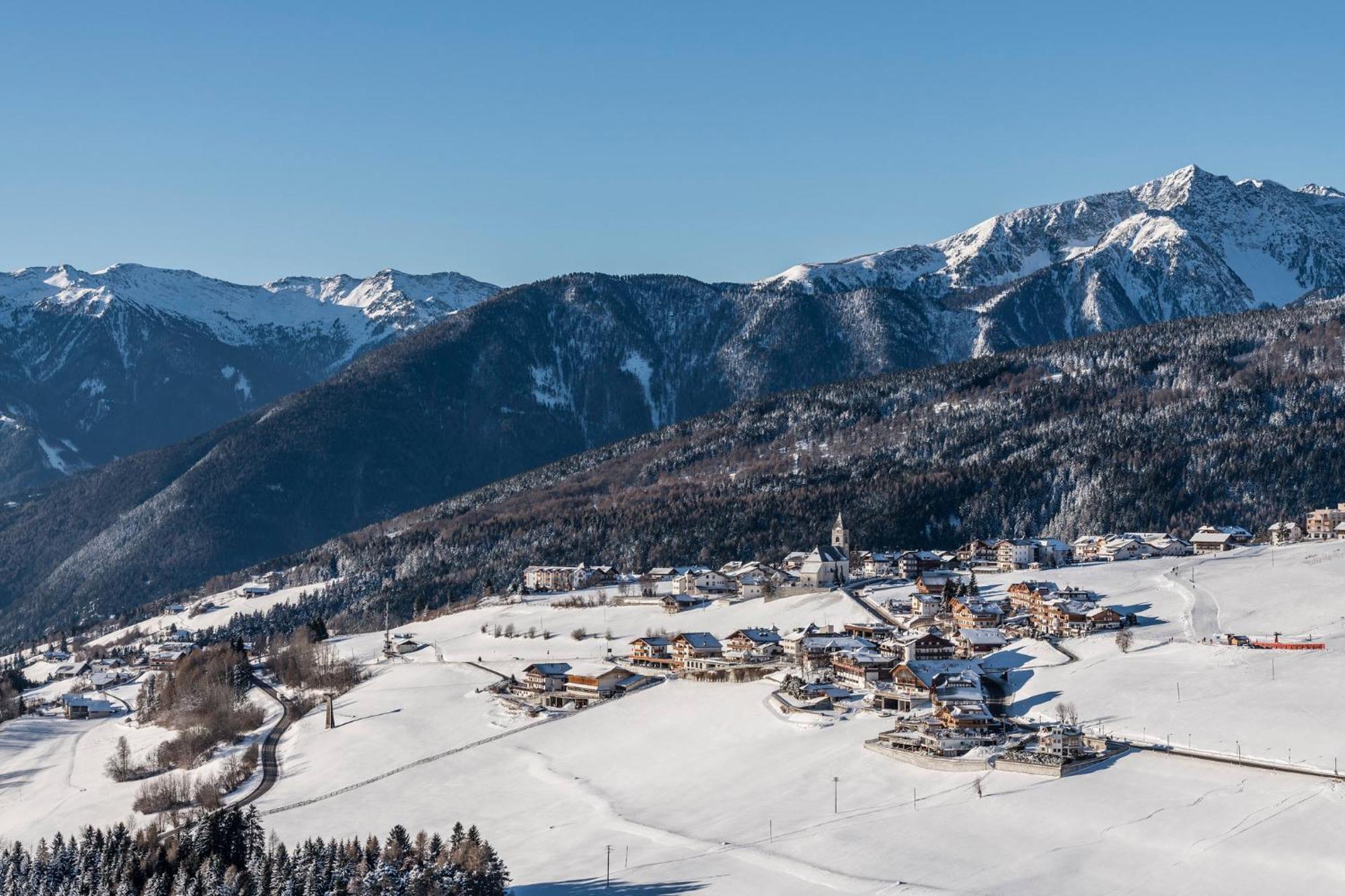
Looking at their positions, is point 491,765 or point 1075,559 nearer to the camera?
point 491,765

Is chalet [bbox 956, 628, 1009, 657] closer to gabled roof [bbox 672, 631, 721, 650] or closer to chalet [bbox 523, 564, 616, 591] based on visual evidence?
gabled roof [bbox 672, 631, 721, 650]

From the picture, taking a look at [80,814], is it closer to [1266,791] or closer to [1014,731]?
[1014,731]

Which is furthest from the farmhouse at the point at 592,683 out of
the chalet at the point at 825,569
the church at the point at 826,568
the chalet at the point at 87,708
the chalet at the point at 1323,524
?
the chalet at the point at 1323,524

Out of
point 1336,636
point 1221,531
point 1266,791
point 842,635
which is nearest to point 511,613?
point 842,635

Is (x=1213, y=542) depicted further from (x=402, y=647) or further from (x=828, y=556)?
(x=402, y=647)

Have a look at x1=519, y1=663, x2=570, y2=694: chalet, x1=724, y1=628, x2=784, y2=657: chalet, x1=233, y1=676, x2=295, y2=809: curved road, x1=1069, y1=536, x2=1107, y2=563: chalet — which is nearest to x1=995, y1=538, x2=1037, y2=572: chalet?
x1=1069, y1=536, x2=1107, y2=563: chalet
